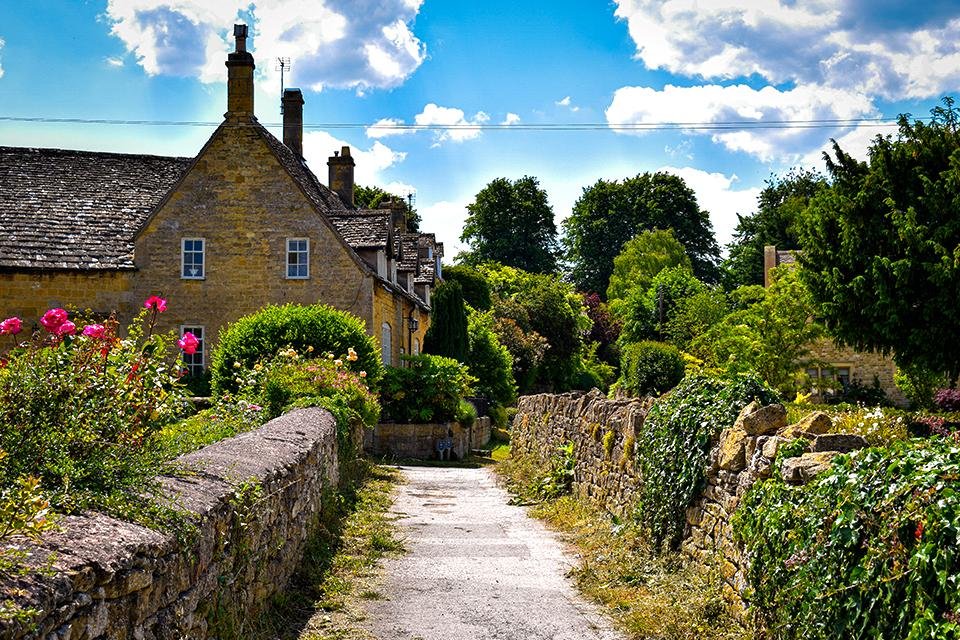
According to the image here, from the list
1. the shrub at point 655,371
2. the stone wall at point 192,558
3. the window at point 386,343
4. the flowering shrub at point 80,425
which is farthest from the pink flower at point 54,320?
the shrub at point 655,371

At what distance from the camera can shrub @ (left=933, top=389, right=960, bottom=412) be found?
3022cm

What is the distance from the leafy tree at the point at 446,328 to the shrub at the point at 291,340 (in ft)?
36.3

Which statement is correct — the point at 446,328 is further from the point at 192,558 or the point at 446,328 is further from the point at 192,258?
the point at 192,558

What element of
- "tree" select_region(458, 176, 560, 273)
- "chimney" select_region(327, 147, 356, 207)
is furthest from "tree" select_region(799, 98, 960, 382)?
"tree" select_region(458, 176, 560, 273)

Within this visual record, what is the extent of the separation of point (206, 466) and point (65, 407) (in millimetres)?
917

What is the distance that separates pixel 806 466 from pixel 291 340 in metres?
15.8

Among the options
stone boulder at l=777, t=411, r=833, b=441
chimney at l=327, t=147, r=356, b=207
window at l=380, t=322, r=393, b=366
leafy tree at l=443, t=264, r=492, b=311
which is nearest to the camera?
stone boulder at l=777, t=411, r=833, b=441

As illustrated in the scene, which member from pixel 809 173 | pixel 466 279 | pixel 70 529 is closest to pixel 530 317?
pixel 466 279

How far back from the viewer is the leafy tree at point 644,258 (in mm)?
67438

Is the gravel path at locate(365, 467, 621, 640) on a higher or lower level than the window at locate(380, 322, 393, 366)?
lower

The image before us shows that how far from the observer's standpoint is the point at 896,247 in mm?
26125

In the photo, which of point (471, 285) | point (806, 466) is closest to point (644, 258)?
point (471, 285)

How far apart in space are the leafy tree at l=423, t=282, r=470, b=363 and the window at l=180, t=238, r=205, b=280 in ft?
27.9

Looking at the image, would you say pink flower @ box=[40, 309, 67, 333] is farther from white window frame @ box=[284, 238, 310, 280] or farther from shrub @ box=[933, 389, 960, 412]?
shrub @ box=[933, 389, 960, 412]
